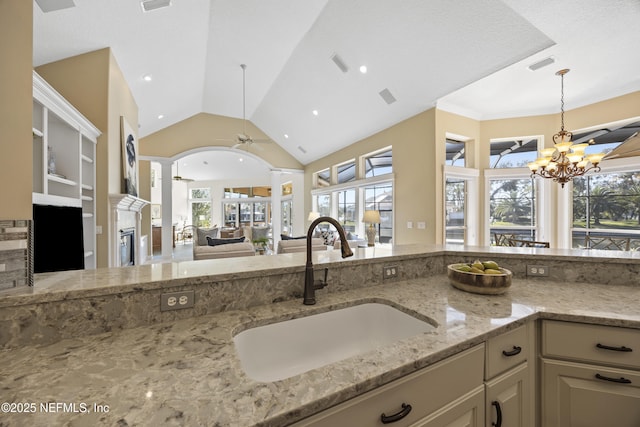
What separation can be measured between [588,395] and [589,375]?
8 centimetres

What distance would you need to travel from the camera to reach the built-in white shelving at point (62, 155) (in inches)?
89.2

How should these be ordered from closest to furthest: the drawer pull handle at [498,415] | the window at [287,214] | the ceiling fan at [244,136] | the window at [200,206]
A: the drawer pull handle at [498,415] → the ceiling fan at [244,136] → the window at [287,214] → the window at [200,206]

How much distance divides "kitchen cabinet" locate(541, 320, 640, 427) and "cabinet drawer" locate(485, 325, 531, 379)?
0.44 ft

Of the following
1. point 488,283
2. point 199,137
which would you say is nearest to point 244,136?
point 199,137

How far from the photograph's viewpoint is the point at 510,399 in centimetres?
99

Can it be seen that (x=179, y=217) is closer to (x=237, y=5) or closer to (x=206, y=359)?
(x=237, y=5)

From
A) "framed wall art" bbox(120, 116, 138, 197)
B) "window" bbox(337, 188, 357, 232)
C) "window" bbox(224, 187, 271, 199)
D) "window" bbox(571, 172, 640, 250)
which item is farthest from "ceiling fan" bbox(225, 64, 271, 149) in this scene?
"window" bbox(571, 172, 640, 250)

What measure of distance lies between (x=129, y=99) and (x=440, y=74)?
4.80m

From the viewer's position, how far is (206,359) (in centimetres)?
74

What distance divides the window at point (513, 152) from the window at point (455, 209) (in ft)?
2.39

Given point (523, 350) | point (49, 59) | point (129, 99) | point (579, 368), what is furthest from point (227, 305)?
point (129, 99)

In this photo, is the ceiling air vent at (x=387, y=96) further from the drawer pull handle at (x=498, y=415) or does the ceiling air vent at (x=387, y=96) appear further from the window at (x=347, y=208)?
the drawer pull handle at (x=498, y=415)

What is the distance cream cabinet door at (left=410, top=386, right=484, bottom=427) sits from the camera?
0.78 m

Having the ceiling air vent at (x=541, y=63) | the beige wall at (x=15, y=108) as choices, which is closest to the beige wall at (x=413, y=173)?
the ceiling air vent at (x=541, y=63)
